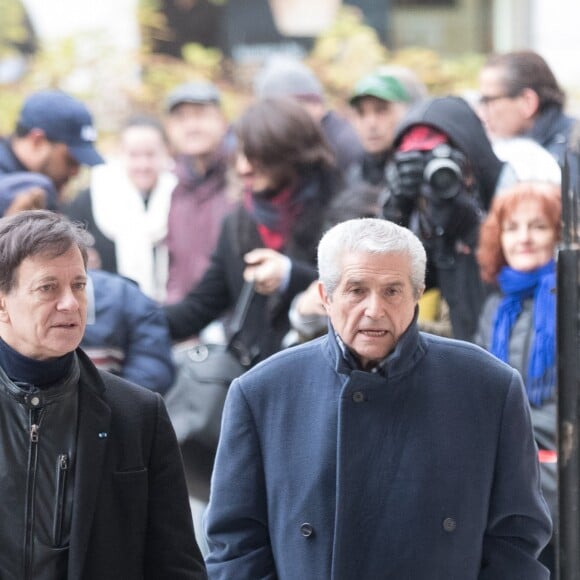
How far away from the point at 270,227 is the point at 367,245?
2.29m

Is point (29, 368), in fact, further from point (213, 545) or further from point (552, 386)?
point (552, 386)

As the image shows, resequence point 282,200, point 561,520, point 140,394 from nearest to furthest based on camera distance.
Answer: point 561,520 → point 140,394 → point 282,200

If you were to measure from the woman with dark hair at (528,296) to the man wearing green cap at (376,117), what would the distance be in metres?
1.38

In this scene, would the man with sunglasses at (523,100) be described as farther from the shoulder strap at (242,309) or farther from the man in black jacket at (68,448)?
the man in black jacket at (68,448)

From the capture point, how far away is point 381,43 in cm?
1194

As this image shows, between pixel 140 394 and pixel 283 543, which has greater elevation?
pixel 140 394

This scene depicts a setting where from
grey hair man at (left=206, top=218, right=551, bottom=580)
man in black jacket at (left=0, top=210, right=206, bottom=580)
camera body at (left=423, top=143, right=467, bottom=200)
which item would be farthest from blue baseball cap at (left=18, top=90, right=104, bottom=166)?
grey hair man at (left=206, top=218, right=551, bottom=580)

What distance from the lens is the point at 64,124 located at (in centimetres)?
→ 664

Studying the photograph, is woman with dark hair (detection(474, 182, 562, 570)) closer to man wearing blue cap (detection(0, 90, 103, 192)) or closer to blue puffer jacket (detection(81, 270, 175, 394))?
blue puffer jacket (detection(81, 270, 175, 394))

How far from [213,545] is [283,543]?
218 millimetres

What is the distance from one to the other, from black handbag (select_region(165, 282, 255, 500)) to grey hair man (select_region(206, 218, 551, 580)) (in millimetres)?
1685

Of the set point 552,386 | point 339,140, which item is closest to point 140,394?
point 552,386

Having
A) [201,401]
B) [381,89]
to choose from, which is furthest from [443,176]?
[381,89]

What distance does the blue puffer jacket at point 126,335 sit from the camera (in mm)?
5195
